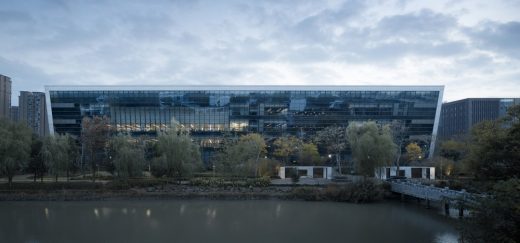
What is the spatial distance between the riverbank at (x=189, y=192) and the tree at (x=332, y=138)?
1766 centimetres

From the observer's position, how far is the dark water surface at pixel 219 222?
23312 mm

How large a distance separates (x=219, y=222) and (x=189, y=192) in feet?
39.4

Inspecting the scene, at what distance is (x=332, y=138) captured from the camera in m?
58.5

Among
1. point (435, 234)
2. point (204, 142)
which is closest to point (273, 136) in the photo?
point (204, 142)

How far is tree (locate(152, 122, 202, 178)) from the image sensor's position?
4112 cm

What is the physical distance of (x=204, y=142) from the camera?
65062mm

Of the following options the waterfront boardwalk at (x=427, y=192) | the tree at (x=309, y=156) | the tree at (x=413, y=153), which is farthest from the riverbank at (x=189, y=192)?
the tree at (x=413, y=153)

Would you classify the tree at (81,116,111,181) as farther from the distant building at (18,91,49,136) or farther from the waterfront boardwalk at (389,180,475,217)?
the distant building at (18,91,49,136)

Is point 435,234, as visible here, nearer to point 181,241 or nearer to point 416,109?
point 181,241

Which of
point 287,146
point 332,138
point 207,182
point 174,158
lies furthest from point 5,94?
point 207,182

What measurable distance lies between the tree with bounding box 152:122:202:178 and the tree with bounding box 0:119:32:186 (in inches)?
477

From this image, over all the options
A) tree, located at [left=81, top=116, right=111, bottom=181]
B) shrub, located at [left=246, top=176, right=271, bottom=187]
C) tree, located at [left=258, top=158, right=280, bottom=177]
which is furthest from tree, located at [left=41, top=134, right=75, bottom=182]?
tree, located at [left=258, top=158, right=280, bottom=177]

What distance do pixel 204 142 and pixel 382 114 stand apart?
2875 centimetres

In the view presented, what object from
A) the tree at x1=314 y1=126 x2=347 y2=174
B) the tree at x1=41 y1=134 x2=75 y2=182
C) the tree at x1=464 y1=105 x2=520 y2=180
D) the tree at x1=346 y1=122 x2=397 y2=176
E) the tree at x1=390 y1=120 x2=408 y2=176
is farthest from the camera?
the tree at x1=390 y1=120 x2=408 y2=176
